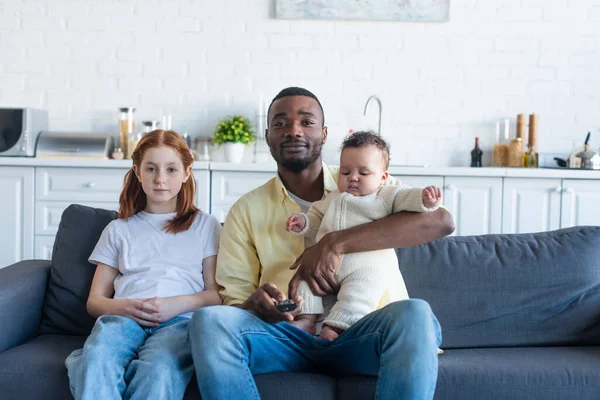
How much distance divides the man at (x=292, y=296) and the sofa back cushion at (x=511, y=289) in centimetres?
25

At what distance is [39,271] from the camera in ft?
7.75

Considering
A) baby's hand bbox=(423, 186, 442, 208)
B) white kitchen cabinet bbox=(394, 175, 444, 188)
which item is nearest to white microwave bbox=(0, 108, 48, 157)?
white kitchen cabinet bbox=(394, 175, 444, 188)

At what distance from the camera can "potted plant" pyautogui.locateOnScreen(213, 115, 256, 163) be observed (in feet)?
14.4

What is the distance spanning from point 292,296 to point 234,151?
2.45m

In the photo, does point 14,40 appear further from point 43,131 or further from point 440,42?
point 440,42

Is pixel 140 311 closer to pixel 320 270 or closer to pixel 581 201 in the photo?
pixel 320 270

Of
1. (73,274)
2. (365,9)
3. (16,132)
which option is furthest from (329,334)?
(365,9)

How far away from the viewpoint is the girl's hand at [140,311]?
6.84 feet

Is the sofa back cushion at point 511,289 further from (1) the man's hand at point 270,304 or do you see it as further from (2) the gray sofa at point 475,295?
(1) the man's hand at point 270,304

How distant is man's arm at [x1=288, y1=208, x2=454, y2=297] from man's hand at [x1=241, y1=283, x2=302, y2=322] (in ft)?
0.30

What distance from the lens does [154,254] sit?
7.36ft

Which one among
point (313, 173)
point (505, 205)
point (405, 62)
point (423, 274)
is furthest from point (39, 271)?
point (405, 62)

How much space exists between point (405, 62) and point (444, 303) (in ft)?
8.74

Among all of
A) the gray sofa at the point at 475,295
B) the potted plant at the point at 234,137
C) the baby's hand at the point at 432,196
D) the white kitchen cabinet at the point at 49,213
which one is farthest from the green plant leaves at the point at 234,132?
the baby's hand at the point at 432,196
